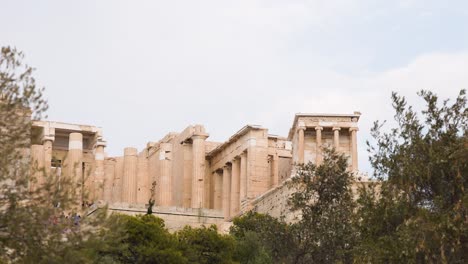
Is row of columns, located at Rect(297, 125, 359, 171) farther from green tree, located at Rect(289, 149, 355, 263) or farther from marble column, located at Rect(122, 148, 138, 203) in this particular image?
green tree, located at Rect(289, 149, 355, 263)

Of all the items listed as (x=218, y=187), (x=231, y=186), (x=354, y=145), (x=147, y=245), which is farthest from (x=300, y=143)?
(x=147, y=245)

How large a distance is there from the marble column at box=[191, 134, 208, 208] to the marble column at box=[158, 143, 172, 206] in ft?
5.47

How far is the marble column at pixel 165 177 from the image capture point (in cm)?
4919

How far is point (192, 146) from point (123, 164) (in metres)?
5.39

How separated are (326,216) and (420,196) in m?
3.77

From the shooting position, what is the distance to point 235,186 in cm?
4769

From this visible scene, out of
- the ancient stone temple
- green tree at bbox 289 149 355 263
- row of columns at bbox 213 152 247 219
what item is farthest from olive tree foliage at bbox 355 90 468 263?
row of columns at bbox 213 152 247 219

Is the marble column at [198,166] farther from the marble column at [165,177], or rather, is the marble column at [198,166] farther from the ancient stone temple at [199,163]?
the marble column at [165,177]

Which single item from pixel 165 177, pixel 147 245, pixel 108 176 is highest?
pixel 108 176

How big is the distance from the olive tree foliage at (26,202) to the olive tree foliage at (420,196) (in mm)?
6313

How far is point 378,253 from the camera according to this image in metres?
19.0

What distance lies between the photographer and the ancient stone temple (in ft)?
142

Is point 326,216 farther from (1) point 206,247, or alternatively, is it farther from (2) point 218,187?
(2) point 218,187

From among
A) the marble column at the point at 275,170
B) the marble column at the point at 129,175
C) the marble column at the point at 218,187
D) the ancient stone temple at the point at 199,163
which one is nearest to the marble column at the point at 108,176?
the ancient stone temple at the point at 199,163
